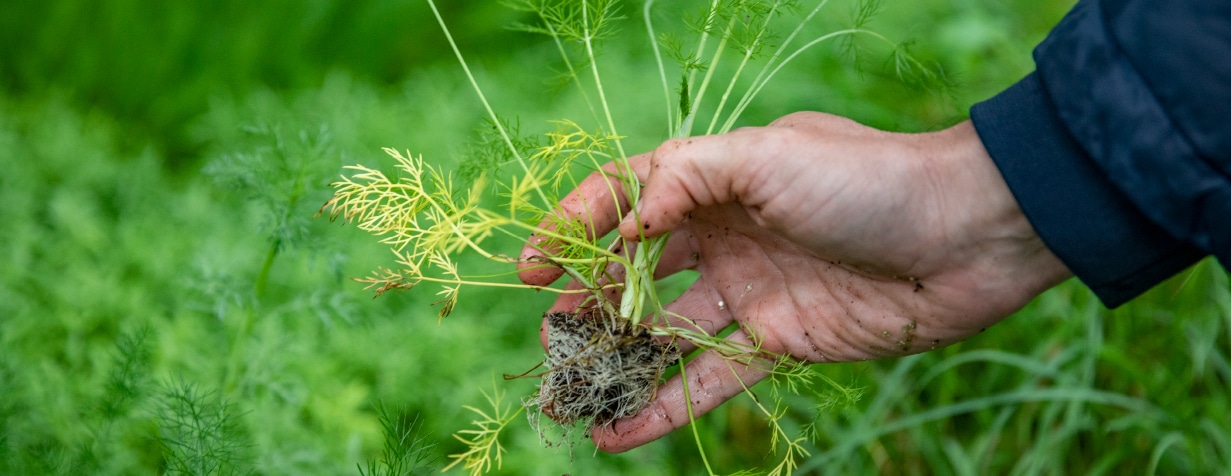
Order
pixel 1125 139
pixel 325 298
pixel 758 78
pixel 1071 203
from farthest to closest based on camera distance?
pixel 325 298
pixel 758 78
pixel 1071 203
pixel 1125 139

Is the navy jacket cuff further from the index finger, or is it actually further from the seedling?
the index finger

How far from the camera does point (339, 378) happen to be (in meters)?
1.85

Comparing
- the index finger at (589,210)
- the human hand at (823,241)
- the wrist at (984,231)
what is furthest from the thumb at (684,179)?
the wrist at (984,231)

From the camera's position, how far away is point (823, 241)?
1.35 m

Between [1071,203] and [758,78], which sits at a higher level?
[758,78]

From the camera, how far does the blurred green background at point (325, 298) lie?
155 centimetres

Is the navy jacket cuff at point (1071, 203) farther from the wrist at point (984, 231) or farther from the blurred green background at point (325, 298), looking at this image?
the blurred green background at point (325, 298)

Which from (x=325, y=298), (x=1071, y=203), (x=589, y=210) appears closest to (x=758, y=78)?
(x=589, y=210)

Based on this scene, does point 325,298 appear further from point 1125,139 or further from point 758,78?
point 1125,139

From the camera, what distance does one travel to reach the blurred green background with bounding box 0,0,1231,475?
1.55 meters

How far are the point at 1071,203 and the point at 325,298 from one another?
4.71 feet

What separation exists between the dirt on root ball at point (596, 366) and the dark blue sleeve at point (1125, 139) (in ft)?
2.22

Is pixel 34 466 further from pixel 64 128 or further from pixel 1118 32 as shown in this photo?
pixel 1118 32

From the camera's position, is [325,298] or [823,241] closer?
[823,241]
